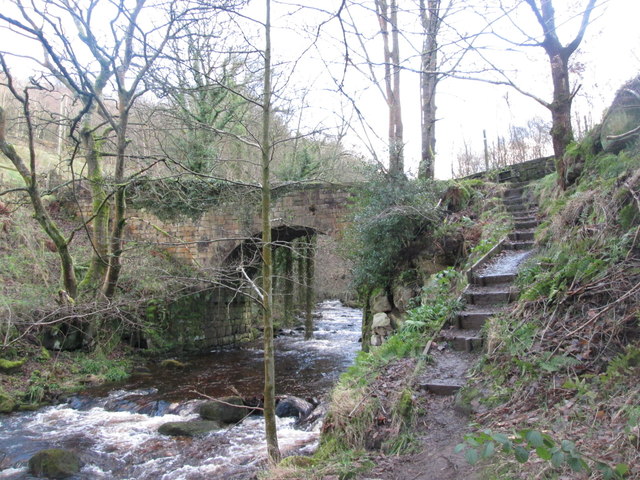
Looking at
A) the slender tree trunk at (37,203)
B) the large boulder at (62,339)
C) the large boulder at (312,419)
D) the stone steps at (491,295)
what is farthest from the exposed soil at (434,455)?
the large boulder at (62,339)

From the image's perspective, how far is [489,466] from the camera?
254 cm

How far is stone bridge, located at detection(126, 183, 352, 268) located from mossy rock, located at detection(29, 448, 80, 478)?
21.7 feet

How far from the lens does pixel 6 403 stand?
7.78 metres

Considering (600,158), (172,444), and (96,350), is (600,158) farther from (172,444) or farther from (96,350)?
(96,350)

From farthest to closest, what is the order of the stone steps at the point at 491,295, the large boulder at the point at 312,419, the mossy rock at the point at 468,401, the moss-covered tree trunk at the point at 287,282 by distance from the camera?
the moss-covered tree trunk at the point at 287,282 → the large boulder at the point at 312,419 → the stone steps at the point at 491,295 → the mossy rock at the point at 468,401

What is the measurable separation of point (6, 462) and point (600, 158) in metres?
8.37

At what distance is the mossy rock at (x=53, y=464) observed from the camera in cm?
545

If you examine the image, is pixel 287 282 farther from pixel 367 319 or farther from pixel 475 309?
pixel 475 309

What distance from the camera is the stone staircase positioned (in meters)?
4.07

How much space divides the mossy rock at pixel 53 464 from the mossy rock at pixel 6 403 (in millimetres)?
2622

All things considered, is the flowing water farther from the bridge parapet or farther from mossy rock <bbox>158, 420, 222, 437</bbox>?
the bridge parapet

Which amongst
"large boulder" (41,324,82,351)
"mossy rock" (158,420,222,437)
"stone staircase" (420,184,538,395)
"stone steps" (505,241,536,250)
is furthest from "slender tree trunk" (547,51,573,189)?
"large boulder" (41,324,82,351)

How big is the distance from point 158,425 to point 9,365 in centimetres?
366

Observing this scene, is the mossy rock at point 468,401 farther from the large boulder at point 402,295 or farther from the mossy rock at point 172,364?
the mossy rock at point 172,364
